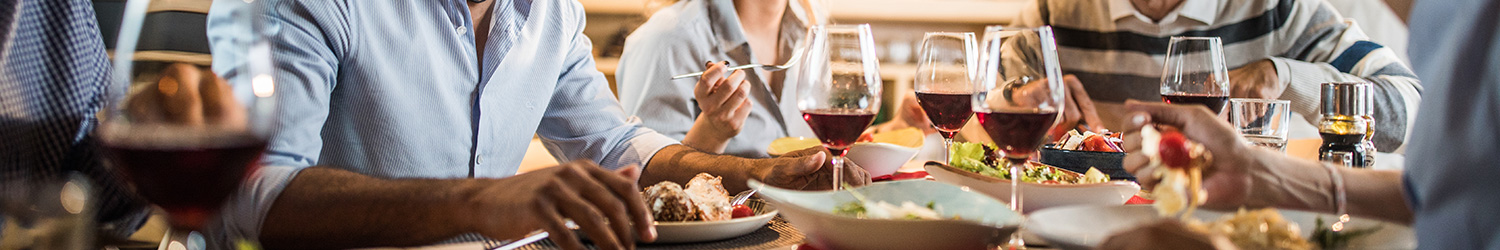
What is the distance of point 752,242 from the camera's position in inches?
33.1

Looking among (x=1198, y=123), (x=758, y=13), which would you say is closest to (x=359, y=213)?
(x=1198, y=123)

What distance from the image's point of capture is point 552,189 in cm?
75

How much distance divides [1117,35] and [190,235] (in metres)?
2.68

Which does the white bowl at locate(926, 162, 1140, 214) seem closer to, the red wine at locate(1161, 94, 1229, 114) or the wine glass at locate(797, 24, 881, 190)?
the wine glass at locate(797, 24, 881, 190)

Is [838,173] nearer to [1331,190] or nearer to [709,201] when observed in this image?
[709,201]

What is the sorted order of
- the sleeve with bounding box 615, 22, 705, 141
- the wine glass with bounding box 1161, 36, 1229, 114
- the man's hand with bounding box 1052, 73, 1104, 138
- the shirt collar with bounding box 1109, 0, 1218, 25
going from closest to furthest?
1. the wine glass with bounding box 1161, 36, 1229, 114
2. the man's hand with bounding box 1052, 73, 1104, 138
3. the sleeve with bounding box 615, 22, 705, 141
4. the shirt collar with bounding box 1109, 0, 1218, 25

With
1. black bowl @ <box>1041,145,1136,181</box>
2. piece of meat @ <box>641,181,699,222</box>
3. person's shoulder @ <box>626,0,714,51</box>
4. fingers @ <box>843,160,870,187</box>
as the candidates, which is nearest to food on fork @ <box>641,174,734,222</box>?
piece of meat @ <box>641,181,699,222</box>

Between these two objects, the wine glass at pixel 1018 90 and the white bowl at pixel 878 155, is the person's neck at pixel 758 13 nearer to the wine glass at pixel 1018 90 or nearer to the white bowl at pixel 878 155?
the white bowl at pixel 878 155

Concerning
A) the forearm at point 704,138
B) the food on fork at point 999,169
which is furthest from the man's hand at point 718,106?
the food on fork at point 999,169

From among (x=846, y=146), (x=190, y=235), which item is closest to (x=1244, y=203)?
(x=846, y=146)

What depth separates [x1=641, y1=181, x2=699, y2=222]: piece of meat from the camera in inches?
33.2

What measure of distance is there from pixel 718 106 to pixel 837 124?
76 centimetres

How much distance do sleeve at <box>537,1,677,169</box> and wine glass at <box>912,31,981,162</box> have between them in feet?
2.21

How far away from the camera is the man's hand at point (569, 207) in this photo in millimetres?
730
